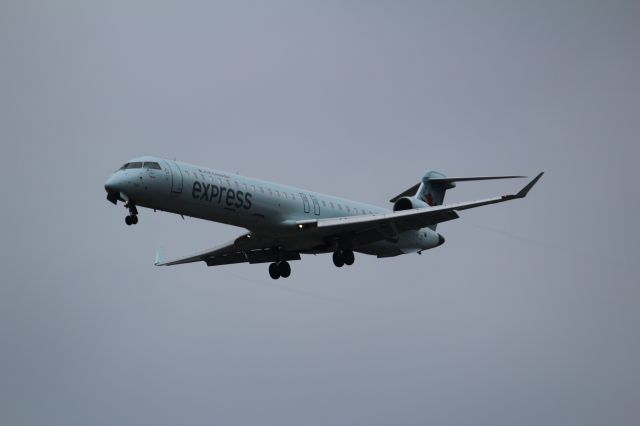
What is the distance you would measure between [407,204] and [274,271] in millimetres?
6185

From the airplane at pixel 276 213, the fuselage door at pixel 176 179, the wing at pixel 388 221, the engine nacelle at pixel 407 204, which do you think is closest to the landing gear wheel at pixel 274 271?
the airplane at pixel 276 213

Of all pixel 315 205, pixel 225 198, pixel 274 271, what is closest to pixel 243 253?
pixel 274 271

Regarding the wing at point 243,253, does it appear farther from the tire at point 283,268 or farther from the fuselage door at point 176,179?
the fuselage door at point 176,179

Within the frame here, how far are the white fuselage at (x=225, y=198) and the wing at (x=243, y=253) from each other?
1082 mm

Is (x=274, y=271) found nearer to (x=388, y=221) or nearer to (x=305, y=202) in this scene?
(x=305, y=202)

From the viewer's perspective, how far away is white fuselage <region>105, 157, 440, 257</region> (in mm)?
39156

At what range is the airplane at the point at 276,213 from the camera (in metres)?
39.3

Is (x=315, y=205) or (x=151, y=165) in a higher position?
(x=315, y=205)

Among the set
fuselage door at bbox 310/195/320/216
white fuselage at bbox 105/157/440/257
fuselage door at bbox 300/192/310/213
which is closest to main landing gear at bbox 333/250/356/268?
white fuselage at bbox 105/157/440/257

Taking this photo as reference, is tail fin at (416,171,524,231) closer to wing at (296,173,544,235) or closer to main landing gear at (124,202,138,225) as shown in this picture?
wing at (296,173,544,235)

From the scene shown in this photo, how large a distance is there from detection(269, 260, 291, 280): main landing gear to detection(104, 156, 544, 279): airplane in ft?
0.14

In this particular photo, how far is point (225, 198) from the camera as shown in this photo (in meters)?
40.6

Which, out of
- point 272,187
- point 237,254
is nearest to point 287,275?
point 237,254

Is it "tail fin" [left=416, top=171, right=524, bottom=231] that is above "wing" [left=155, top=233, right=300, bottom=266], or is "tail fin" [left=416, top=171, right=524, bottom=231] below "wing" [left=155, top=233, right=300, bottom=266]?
above
